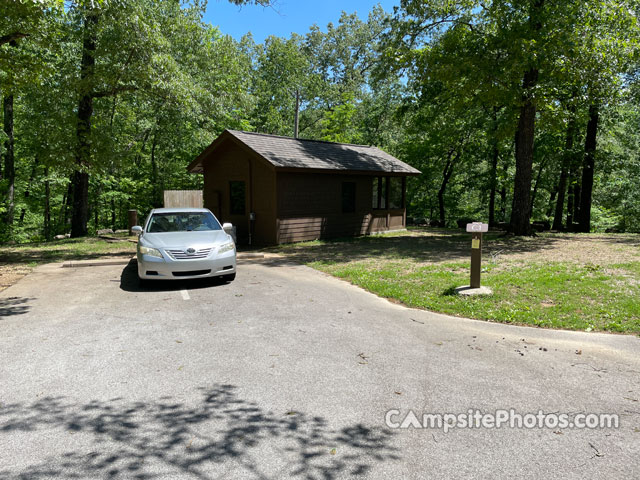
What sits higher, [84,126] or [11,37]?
[11,37]

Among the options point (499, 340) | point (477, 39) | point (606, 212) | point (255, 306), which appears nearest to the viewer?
point (499, 340)

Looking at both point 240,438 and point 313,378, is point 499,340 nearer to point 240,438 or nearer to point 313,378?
point 313,378

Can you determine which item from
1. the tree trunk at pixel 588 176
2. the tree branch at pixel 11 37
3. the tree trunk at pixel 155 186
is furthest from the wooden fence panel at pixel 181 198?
the tree trunk at pixel 588 176

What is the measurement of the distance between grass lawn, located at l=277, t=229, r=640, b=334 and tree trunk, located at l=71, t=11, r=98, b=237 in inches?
319

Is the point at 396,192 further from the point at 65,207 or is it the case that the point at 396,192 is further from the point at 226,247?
the point at 65,207

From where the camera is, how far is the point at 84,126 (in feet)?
51.8

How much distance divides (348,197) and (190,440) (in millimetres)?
16994

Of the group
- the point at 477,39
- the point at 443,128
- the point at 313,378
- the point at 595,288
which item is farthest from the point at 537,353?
the point at 443,128

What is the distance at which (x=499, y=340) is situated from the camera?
5.67m

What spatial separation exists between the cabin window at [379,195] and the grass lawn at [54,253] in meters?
11.3

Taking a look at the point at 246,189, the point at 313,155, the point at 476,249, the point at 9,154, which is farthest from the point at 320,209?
the point at 9,154

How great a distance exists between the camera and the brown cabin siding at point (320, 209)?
16.9 meters

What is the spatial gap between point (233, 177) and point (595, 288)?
14.1 metres

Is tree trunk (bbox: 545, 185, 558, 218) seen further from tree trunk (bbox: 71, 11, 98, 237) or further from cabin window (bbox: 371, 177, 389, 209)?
tree trunk (bbox: 71, 11, 98, 237)
